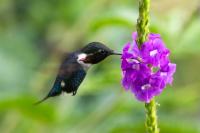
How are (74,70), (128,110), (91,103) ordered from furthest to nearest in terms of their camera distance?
(91,103)
(128,110)
(74,70)

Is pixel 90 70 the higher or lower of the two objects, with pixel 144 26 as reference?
lower

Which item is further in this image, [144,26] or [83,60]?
[83,60]

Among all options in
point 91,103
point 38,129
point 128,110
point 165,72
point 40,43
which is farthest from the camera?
point 40,43

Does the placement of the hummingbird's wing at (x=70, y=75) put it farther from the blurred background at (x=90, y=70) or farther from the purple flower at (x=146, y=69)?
the blurred background at (x=90, y=70)

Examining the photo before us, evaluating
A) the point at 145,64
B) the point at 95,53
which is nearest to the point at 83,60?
the point at 95,53

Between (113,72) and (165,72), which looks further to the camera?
(113,72)

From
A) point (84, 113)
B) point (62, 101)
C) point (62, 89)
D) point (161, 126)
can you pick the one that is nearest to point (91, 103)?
point (84, 113)

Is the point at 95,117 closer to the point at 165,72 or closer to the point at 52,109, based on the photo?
the point at 52,109

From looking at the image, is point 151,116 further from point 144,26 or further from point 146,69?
point 144,26

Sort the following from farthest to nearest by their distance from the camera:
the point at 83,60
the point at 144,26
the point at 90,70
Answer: the point at 90,70, the point at 83,60, the point at 144,26
